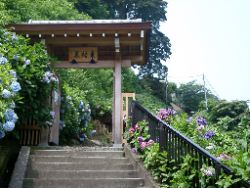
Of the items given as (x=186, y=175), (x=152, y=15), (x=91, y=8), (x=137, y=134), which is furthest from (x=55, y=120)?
(x=152, y=15)

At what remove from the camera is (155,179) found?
6.25 m

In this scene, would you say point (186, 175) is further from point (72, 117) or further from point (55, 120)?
point (72, 117)

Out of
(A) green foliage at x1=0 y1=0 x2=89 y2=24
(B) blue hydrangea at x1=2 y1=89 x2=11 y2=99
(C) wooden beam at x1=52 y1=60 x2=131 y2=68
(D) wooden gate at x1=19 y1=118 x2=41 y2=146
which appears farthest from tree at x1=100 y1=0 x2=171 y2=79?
(B) blue hydrangea at x1=2 y1=89 x2=11 y2=99

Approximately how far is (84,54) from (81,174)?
14.5 feet

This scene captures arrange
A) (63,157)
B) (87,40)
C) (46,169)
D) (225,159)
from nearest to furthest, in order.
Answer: (225,159), (46,169), (63,157), (87,40)

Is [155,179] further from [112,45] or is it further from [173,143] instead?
[112,45]

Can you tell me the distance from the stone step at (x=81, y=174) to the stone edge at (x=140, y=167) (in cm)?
16

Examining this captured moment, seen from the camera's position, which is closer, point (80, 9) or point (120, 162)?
point (120, 162)

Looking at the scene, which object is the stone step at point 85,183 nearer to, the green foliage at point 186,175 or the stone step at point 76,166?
the stone step at point 76,166

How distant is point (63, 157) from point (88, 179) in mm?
1126

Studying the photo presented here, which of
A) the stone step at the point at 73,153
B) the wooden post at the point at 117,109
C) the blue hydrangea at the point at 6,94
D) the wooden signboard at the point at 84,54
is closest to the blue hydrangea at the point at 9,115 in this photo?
the blue hydrangea at the point at 6,94

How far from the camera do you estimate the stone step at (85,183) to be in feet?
20.6

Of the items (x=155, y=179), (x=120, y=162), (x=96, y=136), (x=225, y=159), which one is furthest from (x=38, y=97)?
(x=96, y=136)

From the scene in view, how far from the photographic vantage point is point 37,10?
1845cm
